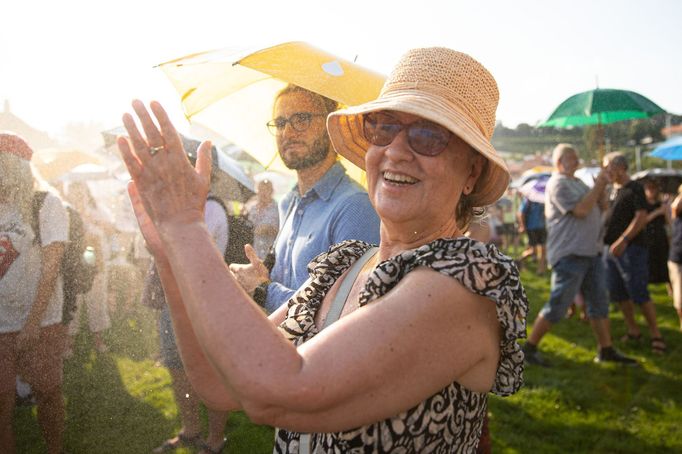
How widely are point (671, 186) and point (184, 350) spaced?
20.7 meters

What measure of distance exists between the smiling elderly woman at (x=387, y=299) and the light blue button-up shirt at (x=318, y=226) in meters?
0.68

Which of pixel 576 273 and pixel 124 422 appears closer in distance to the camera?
pixel 124 422

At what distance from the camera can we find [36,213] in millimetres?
3281

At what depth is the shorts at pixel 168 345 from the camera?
3.88 meters

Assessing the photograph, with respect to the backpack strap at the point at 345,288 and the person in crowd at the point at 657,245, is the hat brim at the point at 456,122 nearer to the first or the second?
the backpack strap at the point at 345,288

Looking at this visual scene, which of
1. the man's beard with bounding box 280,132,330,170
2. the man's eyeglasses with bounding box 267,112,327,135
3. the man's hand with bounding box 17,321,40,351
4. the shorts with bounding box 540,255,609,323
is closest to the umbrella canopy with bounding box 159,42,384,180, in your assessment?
the man's eyeglasses with bounding box 267,112,327,135

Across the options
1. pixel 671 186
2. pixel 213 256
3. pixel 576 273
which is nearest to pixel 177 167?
pixel 213 256

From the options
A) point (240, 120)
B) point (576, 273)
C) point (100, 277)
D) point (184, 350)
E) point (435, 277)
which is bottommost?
point (100, 277)

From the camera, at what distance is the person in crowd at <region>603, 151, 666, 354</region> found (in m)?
6.38

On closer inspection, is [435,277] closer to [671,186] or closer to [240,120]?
[240,120]

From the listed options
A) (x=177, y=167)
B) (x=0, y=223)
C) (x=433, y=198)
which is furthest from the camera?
(x=0, y=223)

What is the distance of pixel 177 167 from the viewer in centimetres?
115

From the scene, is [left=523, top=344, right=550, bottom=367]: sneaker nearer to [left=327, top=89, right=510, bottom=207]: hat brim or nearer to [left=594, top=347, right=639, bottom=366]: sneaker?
[left=594, top=347, right=639, bottom=366]: sneaker

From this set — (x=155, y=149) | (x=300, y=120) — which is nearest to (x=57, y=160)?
(x=300, y=120)
